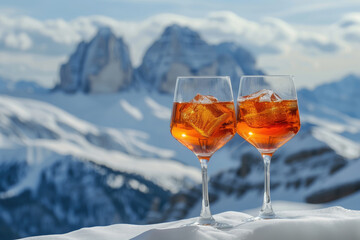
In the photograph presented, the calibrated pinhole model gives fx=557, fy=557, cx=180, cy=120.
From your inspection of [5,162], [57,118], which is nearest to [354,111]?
[57,118]

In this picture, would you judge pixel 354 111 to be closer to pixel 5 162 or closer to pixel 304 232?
pixel 5 162

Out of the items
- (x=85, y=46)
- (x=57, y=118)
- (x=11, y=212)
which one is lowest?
(x=11, y=212)

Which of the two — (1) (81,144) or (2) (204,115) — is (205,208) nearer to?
(2) (204,115)

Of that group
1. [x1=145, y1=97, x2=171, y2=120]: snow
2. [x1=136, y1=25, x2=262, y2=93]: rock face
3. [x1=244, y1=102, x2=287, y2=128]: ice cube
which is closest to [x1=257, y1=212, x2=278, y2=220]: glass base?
[x1=244, y1=102, x2=287, y2=128]: ice cube

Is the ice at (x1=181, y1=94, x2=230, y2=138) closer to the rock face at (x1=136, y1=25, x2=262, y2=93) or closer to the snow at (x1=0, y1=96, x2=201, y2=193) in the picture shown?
the snow at (x1=0, y1=96, x2=201, y2=193)

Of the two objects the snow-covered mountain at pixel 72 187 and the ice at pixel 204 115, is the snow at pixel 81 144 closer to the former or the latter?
the snow-covered mountain at pixel 72 187

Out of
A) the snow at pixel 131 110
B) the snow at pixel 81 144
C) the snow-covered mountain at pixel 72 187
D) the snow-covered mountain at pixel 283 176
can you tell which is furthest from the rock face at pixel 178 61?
the snow-covered mountain at pixel 283 176
